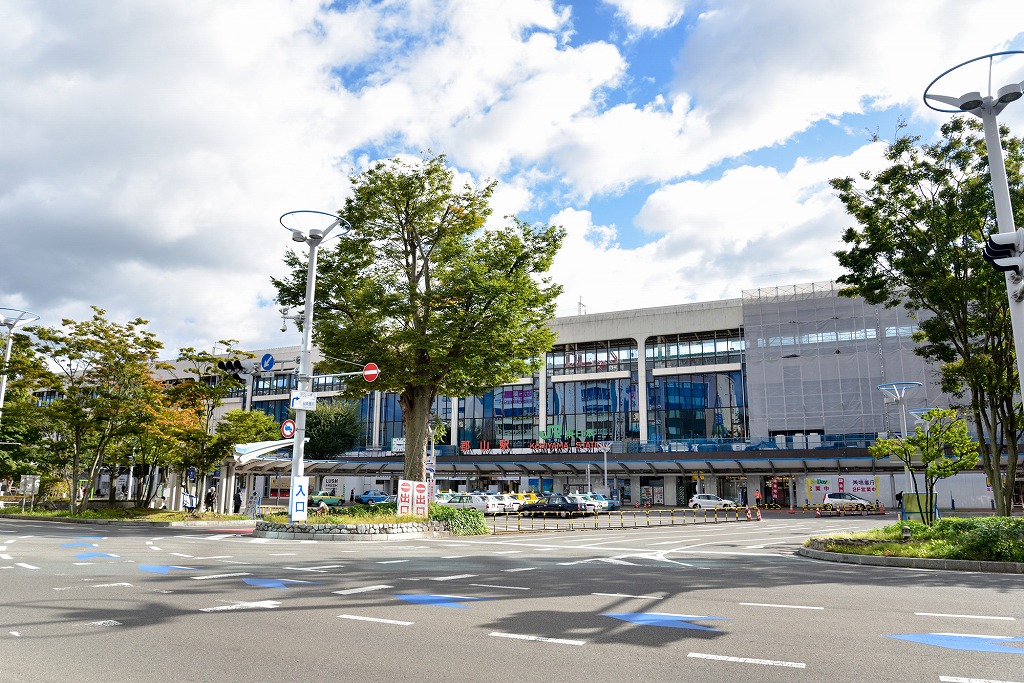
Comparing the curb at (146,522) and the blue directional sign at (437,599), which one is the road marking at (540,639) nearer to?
the blue directional sign at (437,599)

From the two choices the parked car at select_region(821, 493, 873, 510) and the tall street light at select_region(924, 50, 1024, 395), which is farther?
the parked car at select_region(821, 493, 873, 510)

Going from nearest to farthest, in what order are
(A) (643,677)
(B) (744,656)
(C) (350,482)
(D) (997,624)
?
(A) (643,677) < (B) (744,656) < (D) (997,624) < (C) (350,482)

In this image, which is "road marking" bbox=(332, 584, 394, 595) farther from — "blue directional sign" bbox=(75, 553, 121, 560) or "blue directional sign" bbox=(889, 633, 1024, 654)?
"blue directional sign" bbox=(75, 553, 121, 560)

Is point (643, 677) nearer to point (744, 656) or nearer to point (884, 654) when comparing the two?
point (744, 656)

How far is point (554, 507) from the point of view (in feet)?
140

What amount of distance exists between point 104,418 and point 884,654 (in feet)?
107

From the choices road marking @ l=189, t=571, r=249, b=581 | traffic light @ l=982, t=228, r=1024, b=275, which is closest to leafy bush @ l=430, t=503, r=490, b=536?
road marking @ l=189, t=571, r=249, b=581

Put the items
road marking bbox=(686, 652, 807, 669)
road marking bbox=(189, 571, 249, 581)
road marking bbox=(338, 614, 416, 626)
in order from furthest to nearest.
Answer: road marking bbox=(189, 571, 249, 581)
road marking bbox=(338, 614, 416, 626)
road marking bbox=(686, 652, 807, 669)

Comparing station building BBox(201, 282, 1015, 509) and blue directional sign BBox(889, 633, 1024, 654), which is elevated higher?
station building BBox(201, 282, 1015, 509)

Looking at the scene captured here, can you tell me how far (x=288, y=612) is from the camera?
27.9 ft

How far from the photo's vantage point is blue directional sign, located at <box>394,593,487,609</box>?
9.27 m

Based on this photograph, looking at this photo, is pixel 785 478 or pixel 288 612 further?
pixel 785 478

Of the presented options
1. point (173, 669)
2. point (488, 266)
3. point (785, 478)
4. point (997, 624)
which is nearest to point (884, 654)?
point (997, 624)

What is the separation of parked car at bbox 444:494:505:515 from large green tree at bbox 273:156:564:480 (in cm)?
1537
